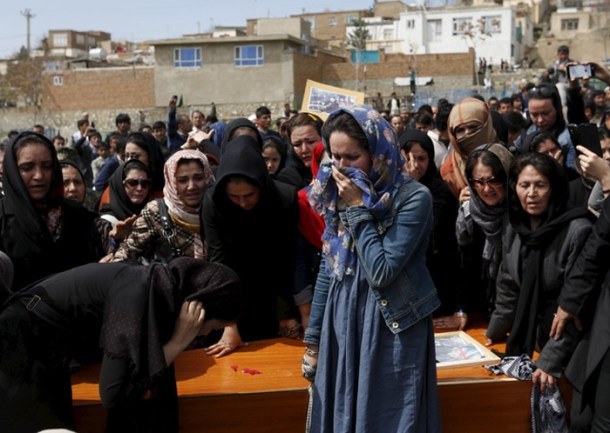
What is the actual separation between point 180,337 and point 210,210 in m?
0.92

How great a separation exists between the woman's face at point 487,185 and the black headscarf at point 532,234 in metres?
0.15

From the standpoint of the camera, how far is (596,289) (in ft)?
9.51

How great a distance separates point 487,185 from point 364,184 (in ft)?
3.71

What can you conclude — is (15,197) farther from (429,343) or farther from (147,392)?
(429,343)

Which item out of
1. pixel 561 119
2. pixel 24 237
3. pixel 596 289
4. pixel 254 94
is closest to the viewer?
pixel 596 289

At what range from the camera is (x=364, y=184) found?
2.49 m

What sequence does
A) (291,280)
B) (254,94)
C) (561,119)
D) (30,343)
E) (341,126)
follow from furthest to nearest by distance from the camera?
(254,94), (561,119), (291,280), (341,126), (30,343)

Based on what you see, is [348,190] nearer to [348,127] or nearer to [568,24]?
[348,127]

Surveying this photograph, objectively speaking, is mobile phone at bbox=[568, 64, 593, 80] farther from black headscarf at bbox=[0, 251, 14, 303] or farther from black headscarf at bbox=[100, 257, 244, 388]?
black headscarf at bbox=[0, 251, 14, 303]

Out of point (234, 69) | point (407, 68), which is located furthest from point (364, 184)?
point (407, 68)

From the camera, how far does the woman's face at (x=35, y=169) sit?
314 cm

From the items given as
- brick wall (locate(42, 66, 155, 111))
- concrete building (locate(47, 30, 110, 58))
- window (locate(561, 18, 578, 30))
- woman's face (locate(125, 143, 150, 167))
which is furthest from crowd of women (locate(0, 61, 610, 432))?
concrete building (locate(47, 30, 110, 58))

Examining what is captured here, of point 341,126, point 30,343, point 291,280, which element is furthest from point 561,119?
point 30,343

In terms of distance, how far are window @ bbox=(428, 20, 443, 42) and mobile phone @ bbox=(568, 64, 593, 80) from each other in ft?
167
